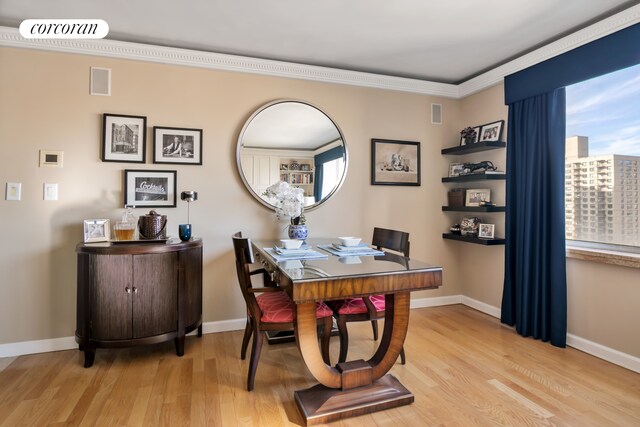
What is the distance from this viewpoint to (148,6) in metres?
2.26

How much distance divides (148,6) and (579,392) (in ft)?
12.2

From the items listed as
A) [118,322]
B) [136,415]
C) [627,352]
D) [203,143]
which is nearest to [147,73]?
[203,143]

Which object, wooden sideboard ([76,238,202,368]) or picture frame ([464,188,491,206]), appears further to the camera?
picture frame ([464,188,491,206])

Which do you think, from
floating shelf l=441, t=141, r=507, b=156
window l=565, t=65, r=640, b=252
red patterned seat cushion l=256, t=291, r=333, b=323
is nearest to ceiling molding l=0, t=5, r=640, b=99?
window l=565, t=65, r=640, b=252

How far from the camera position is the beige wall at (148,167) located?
8.31 ft

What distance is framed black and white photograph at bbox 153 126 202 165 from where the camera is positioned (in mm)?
2803

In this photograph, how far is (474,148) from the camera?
333 cm

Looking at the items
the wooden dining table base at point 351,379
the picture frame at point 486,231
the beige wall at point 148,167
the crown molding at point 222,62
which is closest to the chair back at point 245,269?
the wooden dining table base at point 351,379

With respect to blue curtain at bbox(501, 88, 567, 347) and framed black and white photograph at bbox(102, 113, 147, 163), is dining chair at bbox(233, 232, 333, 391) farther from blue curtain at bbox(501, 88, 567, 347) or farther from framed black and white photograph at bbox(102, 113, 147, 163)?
blue curtain at bbox(501, 88, 567, 347)

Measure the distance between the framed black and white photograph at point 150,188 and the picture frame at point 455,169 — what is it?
9.33ft

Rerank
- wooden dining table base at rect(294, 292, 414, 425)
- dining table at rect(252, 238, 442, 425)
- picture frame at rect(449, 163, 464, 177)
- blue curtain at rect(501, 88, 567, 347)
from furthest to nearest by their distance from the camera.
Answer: picture frame at rect(449, 163, 464, 177), blue curtain at rect(501, 88, 567, 347), wooden dining table base at rect(294, 292, 414, 425), dining table at rect(252, 238, 442, 425)

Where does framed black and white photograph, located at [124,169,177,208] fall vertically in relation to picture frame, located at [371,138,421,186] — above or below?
below

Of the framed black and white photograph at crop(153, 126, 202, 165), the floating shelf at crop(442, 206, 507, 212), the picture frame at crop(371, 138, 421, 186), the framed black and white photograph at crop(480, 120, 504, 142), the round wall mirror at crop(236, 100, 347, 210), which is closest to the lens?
the framed black and white photograph at crop(153, 126, 202, 165)

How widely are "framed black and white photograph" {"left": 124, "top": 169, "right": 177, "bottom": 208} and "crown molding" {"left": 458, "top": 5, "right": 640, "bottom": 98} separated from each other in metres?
3.12
